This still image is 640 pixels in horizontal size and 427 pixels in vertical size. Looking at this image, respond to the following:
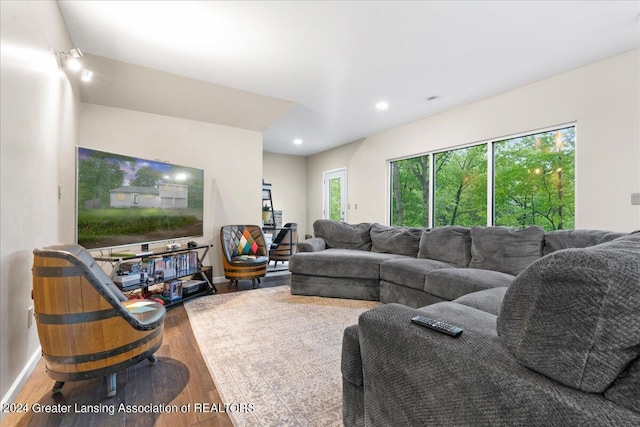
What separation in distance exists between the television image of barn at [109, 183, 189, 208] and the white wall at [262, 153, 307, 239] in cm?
362

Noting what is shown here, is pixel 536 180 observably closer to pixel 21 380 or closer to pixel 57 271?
pixel 57 271

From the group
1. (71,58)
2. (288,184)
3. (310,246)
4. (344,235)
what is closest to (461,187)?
(344,235)

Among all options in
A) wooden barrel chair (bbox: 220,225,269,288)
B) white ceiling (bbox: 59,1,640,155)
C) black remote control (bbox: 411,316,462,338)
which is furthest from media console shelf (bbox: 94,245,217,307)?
black remote control (bbox: 411,316,462,338)

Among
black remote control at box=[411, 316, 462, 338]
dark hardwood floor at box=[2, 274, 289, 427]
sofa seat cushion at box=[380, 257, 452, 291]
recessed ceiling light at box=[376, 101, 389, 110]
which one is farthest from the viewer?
recessed ceiling light at box=[376, 101, 389, 110]

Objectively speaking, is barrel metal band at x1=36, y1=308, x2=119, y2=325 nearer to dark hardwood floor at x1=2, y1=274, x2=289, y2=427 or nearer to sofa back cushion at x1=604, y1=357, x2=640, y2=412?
dark hardwood floor at x1=2, y1=274, x2=289, y2=427

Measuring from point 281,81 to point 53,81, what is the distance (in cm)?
203

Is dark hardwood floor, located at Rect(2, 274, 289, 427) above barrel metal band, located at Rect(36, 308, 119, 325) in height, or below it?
below

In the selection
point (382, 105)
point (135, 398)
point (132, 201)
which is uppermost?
point (382, 105)

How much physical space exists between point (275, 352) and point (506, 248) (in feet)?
7.71

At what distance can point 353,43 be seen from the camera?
262cm

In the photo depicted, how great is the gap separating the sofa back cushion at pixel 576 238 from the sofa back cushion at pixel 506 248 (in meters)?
0.07

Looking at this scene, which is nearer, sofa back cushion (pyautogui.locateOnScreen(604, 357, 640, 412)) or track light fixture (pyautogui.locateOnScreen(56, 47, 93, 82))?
sofa back cushion (pyautogui.locateOnScreen(604, 357, 640, 412))

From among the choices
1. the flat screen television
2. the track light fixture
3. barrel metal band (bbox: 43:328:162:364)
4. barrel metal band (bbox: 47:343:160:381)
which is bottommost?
barrel metal band (bbox: 47:343:160:381)

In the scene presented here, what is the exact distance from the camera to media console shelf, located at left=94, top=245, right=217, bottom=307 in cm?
263
